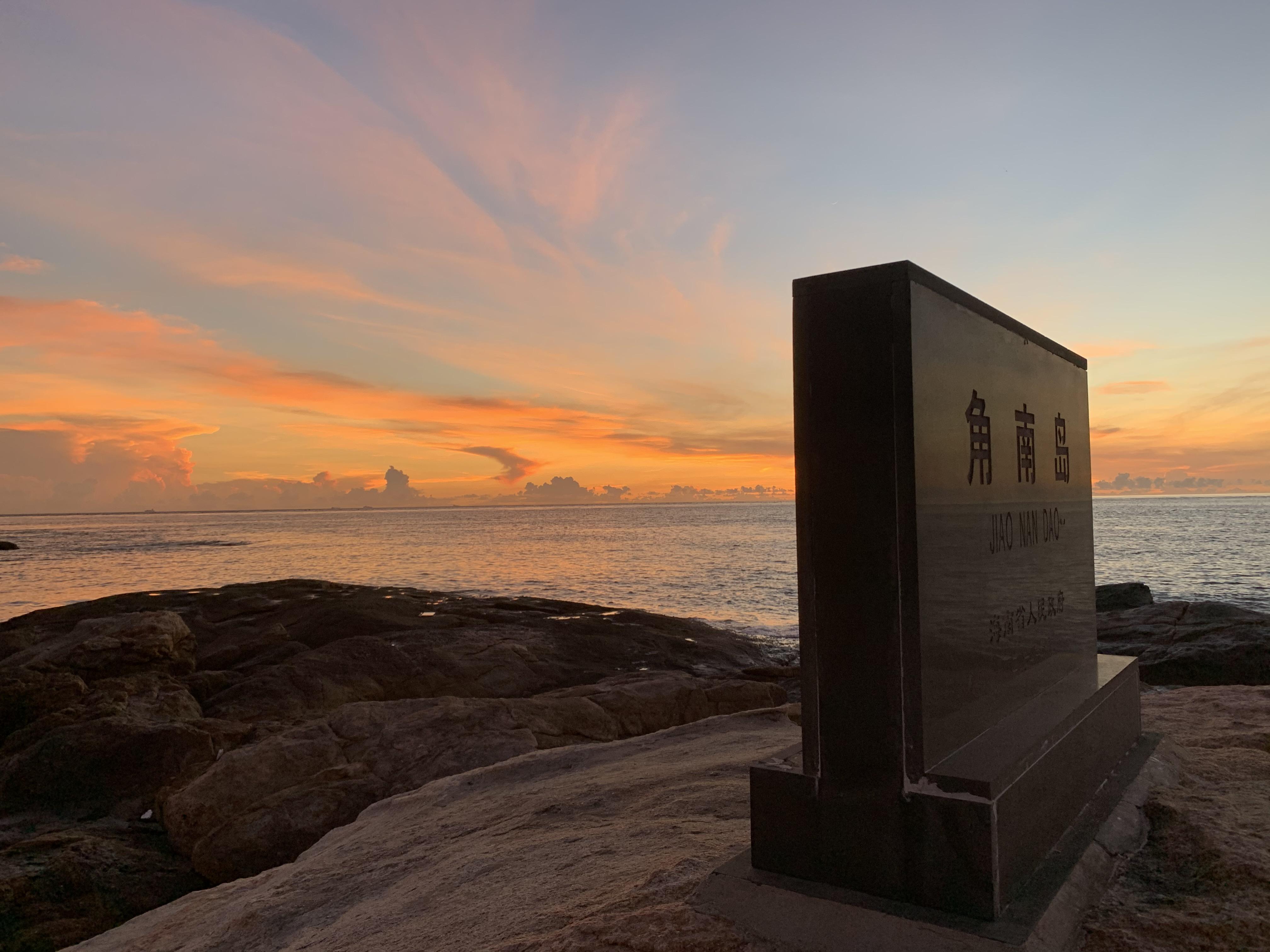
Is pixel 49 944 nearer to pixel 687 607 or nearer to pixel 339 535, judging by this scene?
pixel 687 607

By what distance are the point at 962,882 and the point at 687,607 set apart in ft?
63.0

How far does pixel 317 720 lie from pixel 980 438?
550cm

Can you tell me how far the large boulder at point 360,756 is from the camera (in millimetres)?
4699

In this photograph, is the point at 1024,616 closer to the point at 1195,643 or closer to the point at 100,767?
the point at 100,767

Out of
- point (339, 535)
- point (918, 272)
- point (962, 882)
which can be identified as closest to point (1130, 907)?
point (962, 882)

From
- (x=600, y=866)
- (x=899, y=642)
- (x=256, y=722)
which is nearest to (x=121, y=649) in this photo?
(x=256, y=722)

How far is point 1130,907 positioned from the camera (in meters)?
2.21

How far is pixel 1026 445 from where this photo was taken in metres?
3.35

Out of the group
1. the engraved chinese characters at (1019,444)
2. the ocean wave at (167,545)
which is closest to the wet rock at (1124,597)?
the engraved chinese characters at (1019,444)

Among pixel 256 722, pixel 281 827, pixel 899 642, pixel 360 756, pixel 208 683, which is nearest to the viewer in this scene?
pixel 899 642

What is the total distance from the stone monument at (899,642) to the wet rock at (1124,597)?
14106 mm

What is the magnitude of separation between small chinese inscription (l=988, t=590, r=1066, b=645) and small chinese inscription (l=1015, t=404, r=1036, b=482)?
529 mm

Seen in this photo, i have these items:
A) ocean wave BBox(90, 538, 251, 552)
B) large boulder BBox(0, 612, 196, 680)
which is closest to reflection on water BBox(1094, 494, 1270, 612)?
A: large boulder BBox(0, 612, 196, 680)

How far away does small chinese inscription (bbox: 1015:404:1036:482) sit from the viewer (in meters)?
3.26
